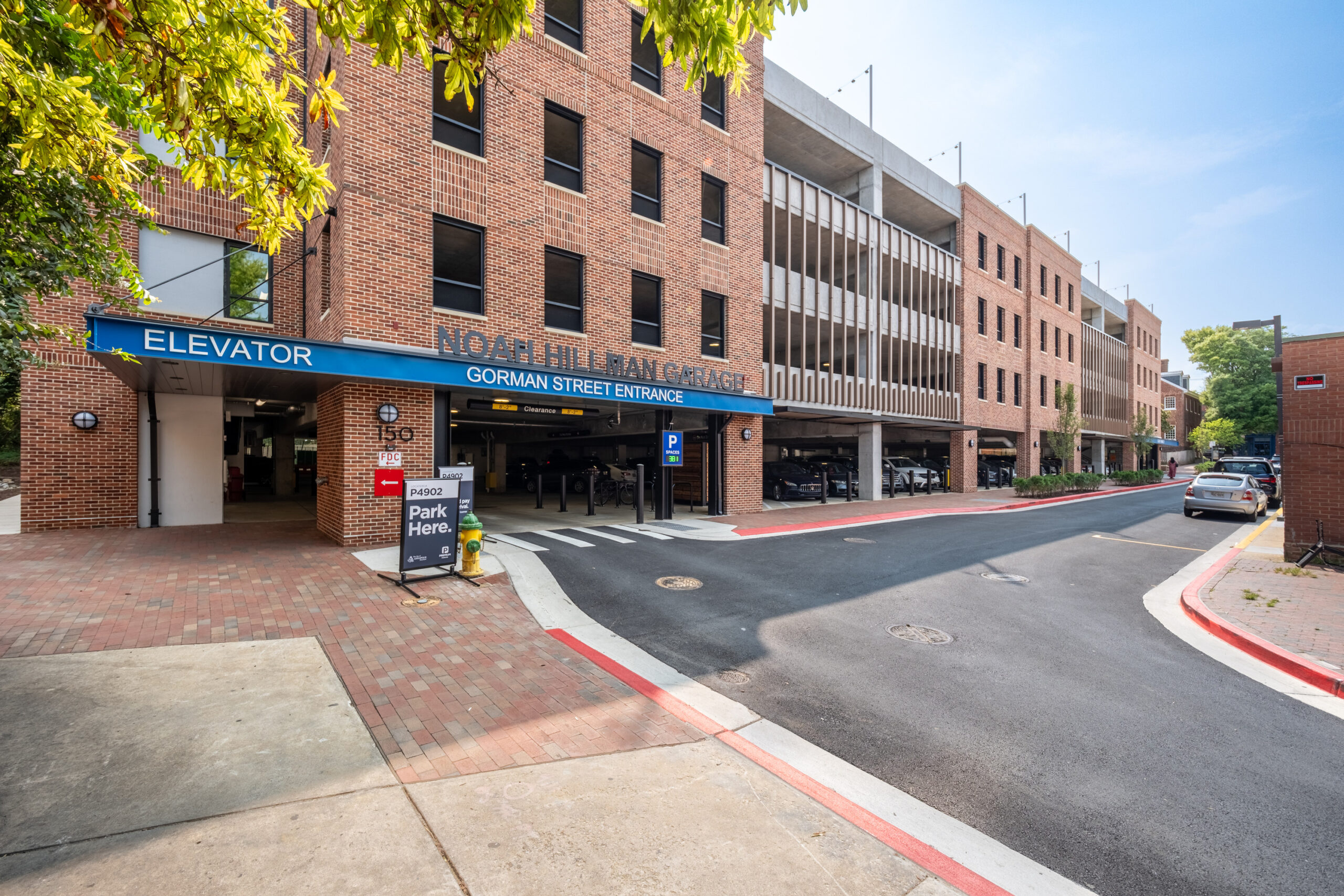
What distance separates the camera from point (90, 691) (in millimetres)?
4211

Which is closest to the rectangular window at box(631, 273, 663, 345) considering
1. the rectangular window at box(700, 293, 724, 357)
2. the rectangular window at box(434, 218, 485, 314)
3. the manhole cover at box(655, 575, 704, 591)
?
the rectangular window at box(700, 293, 724, 357)

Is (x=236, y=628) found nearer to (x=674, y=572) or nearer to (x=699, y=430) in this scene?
(x=674, y=572)

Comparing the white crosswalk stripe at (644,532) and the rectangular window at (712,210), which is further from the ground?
the rectangular window at (712,210)

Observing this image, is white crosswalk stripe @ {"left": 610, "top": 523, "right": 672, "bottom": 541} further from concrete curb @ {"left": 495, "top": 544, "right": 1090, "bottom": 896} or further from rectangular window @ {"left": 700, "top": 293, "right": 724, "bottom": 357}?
concrete curb @ {"left": 495, "top": 544, "right": 1090, "bottom": 896}

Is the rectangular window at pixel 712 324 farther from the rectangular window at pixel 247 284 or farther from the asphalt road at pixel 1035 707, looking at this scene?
the rectangular window at pixel 247 284

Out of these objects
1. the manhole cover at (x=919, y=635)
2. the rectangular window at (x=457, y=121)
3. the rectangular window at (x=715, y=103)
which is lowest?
the manhole cover at (x=919, y=635)

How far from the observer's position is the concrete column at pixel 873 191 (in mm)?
24531

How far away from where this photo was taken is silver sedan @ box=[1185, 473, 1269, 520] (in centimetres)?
1798

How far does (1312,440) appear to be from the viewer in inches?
396

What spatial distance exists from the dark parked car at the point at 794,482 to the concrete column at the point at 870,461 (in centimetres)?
227

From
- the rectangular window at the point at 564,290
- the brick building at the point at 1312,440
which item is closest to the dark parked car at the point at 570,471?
the rectangular window at the point at 564,290

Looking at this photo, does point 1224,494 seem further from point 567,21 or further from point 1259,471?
point 567,21

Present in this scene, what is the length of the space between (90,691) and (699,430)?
50.0 feet

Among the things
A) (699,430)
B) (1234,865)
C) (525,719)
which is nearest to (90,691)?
(525,719)
